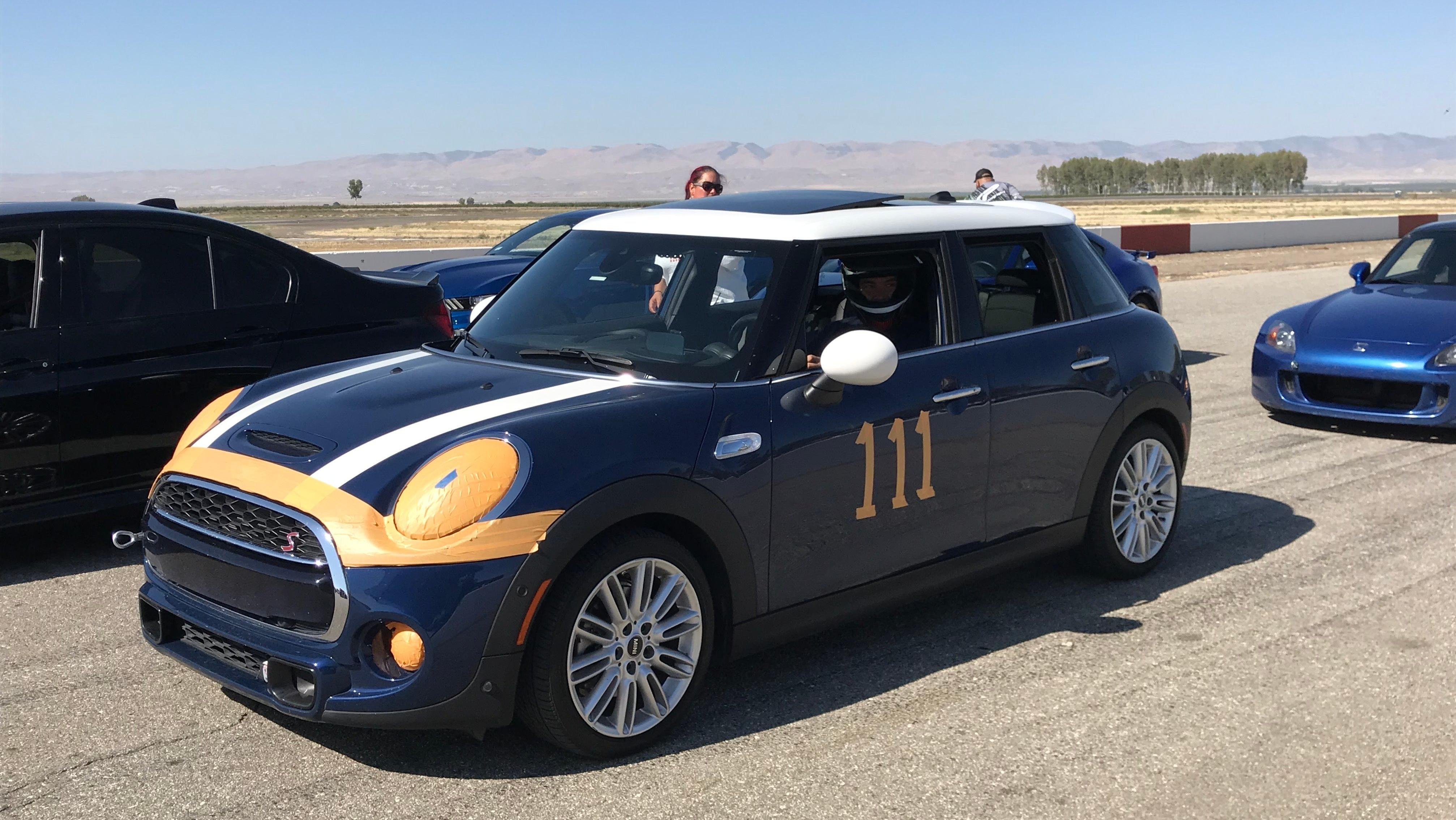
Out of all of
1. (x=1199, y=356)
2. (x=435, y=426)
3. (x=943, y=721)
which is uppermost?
(x=435, y=426)

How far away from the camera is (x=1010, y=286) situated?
205 inches

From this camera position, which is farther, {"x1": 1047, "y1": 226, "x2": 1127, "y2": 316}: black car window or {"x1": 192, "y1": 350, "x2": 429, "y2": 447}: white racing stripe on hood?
{"x1": 1047, "y1": 226, "x2": 1127, "y2": 316}: black car window

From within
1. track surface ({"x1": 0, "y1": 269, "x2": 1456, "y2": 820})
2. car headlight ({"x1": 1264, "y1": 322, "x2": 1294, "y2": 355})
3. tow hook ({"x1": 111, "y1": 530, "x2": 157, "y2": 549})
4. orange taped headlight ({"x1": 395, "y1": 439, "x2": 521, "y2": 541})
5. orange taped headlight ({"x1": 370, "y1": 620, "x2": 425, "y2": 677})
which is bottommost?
track surface ({"x1": 0, "y1": 269, "x2": 1456, "y2": 820})

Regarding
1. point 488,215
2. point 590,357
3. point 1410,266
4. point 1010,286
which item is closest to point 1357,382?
point 1410,266

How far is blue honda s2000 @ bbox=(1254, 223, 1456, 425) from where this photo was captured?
→ 8.58 meters

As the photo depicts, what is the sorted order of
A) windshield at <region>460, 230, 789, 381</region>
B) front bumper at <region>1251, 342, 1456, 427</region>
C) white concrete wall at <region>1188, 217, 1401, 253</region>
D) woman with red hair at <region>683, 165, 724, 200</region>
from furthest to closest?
1. white concrete wall at <region>1188, 217, 1401, 253</region>
2. woman with red hair at <region>683, 165, 724, 200</region>
3. front bumper at <region>1251, 342, 1456, 427</region>
4. windshield at <region>460, 230, 789, 381</region>

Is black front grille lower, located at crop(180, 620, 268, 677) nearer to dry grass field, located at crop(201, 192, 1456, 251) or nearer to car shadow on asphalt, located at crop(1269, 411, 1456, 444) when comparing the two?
car shadow on asphalt, located at crop(1269, 411, 1456, 444)

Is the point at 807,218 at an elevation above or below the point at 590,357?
above

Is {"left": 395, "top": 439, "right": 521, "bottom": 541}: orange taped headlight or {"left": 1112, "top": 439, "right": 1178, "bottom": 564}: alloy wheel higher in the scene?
{"left": 395, "top": 439, "right": 521, "bottom": 541}: orange taped headlight

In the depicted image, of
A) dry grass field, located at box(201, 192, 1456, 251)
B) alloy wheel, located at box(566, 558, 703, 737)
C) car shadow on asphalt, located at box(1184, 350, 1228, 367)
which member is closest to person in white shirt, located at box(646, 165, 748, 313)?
alloy wheel, located at box(566, 558, 703, 737)

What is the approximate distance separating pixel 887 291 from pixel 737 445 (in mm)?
1146

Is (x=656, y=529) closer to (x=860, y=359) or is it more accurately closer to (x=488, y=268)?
(x=860, y=359)

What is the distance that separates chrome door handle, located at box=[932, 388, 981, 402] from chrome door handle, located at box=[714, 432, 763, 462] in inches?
34.0

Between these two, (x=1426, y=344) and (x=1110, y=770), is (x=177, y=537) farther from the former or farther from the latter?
(x=1426, y=344)
